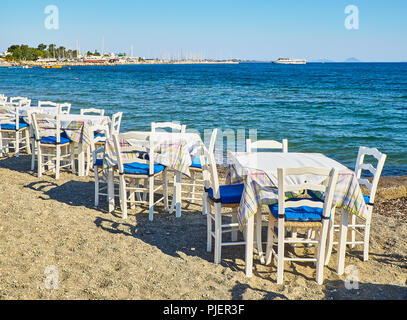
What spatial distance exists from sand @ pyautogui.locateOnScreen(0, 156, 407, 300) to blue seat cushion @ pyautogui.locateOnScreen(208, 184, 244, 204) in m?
0.73

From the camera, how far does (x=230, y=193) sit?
191 inches

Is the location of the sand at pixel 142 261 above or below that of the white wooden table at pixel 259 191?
below

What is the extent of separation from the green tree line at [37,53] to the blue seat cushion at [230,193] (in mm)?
146210

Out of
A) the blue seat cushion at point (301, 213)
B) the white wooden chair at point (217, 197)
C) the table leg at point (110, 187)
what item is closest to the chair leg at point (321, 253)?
the blue seat cushion at point (301, 213)

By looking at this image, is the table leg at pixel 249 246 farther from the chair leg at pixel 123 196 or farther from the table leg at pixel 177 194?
the chair leg at pixel 123 196

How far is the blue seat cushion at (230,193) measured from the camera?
15.6 ft

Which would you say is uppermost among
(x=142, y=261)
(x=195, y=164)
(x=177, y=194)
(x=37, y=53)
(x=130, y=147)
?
(x=37, y=53)

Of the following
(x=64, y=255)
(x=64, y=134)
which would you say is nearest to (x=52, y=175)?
(x=64, y=134)

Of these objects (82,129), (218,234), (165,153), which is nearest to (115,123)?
(82,129)

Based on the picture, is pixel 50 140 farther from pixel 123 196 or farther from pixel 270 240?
pixel 270 240

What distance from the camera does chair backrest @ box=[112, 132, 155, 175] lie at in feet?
18.9

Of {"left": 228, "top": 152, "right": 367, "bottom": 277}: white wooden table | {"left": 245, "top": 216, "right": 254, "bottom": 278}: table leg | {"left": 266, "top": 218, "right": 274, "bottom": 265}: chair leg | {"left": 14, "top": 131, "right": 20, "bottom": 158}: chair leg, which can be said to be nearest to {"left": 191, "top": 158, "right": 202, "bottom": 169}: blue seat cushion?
{"left": 228, "top": 152, "right": 367, "bottom": 277}: white wooden table

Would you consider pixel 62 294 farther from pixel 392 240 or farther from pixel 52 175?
pixel 52 175

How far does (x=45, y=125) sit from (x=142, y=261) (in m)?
4.70
